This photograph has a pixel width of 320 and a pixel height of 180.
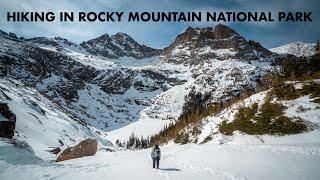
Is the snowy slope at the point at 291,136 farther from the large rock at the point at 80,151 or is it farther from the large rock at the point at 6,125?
the large rock at the point at 6,125

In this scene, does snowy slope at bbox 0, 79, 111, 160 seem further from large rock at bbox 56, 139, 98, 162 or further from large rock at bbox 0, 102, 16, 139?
large rock at bbox 0, 102, 16, 139

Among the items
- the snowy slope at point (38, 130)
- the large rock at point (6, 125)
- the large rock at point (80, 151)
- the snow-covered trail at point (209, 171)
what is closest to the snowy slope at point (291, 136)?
the snow-covered trail at point (209, 171)

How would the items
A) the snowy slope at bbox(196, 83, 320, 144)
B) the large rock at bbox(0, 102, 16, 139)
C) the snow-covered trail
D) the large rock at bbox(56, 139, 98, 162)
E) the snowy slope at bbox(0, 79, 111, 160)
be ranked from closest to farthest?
1. the snow-covered trail
2. the large rock at bbox(0, 102, 16, 139)
3. the large rock at bbox(56, 139, 98, 162)
4. the snowy slope at bbox(196, 83, 320, 144)
5. the snowy slope at bbox(0, 79, 111, 160)

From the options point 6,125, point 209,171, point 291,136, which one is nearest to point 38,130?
point 6,125

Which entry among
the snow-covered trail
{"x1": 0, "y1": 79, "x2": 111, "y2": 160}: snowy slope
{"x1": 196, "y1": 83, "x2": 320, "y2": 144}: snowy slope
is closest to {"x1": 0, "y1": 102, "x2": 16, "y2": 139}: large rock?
the snow-covered trail

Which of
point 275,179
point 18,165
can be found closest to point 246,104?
point 275,179

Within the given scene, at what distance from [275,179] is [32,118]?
256 feet

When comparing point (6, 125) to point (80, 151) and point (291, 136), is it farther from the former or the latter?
point (291, 136)

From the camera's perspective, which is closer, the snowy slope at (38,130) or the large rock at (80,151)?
the large rock at (80,151)

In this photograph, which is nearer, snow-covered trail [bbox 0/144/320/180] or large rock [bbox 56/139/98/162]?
snow-covered trail [bbox 0/144/320/180]

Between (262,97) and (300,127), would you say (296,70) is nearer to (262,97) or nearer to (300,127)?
(262,97)

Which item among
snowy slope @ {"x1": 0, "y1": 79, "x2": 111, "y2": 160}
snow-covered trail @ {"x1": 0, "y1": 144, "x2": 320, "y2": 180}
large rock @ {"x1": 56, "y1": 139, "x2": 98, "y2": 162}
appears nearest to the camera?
snow-covered trail @ {"x1": 0, "y1": 144, "x2": 320, "y2": 180}

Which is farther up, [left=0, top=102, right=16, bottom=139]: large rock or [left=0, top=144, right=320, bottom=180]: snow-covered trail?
[left=0, top=102, right=16, bottom=139]: large rock

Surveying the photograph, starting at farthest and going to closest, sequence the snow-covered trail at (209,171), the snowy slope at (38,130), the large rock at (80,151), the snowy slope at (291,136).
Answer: the snowy slope at (38,130) < the snowy slope at (291,136) < the large rock at (80,151) < the snow-covered trail at (209,171)
